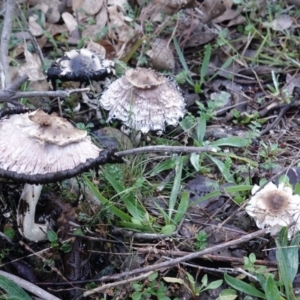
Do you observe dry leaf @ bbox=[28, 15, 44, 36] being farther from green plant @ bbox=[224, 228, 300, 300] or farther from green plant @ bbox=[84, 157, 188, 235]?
green plant @ bbox=[224, 228, 300, 300]

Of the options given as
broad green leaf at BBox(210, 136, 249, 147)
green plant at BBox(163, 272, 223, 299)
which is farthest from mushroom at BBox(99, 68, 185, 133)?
green plant at BBox(163, 272, 223, 299)

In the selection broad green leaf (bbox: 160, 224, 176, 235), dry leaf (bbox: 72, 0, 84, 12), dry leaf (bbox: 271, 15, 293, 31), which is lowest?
broad green leaf (bbox: 160, 224, 176, 235)

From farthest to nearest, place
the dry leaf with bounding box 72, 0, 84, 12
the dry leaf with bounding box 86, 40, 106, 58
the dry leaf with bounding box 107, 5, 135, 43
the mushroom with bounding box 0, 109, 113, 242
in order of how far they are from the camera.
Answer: the dry leaf with bounding box 72, 0, 84, 12, the dry leaf with bounding box 107, 5, 135, 43, the dry leaf with bounding box 86, 40, 106, 58, the mushroom with bounding box 0, 109, 113, 242

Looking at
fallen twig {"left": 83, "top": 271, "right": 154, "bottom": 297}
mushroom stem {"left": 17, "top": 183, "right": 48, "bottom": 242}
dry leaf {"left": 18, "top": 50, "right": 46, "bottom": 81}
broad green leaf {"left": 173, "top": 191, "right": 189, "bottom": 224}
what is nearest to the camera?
fallen twig {"left": 83, "top": 271, "right": 154, "bottom": 297}

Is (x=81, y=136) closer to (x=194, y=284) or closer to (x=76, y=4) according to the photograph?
(x=194, y=284)

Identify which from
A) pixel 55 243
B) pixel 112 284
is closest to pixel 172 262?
pixel 112 284

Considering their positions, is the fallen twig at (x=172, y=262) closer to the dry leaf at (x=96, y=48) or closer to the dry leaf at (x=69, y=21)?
the dry leaf at (x=96, y=48)
